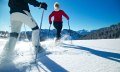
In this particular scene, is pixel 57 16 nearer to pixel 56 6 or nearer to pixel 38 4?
pixel 56 6

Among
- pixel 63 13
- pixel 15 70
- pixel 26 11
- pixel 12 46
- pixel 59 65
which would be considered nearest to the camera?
pixel 15 70

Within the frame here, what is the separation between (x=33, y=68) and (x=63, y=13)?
9.45m

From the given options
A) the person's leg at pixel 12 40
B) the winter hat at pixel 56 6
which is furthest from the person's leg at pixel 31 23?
the winter hat at pixel 56 6

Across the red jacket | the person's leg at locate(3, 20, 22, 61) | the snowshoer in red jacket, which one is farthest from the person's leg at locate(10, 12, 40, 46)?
the red jacket

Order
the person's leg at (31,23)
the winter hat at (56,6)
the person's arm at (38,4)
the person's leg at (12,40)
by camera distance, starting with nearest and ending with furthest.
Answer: the person's leg at (12,40) → the person's leg at (31,23) → the person's arm at (38,4) → the winter hat at (56,6)

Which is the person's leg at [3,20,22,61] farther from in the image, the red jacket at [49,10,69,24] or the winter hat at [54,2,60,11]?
the winter hat at [54,2,60,11]

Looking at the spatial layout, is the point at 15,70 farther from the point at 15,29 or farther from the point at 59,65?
the point at 15,29

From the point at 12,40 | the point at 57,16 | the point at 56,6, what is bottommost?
the point at 12,40

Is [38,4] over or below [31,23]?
over

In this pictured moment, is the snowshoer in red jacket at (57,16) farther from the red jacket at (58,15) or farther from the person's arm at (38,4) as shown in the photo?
the person's arm at (38,4)

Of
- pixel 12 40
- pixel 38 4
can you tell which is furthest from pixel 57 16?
pixel 12 40

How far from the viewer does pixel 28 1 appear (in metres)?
7.37

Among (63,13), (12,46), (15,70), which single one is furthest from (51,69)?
(63,13)

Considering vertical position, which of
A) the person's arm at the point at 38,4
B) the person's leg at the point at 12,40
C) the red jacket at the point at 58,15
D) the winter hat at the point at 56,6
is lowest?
the person's leg at the point at 12,40
